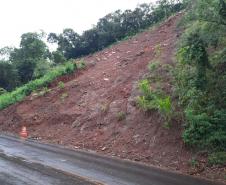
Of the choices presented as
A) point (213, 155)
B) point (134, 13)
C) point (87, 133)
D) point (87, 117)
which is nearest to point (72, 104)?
point (87, 117)

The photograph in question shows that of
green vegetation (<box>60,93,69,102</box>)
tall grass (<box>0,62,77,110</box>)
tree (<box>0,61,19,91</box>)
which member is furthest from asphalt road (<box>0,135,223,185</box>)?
tree (<box>0,61,19,91</box>)

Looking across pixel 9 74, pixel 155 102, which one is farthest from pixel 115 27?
pixel 155 102

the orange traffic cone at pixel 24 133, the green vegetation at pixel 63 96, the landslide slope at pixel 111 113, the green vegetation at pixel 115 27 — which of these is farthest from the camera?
the green vegetation at pixel 115 27

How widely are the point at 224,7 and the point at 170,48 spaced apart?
12503mm

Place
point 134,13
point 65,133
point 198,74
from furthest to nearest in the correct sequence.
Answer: point 134,13, point 65,133, point 198,74

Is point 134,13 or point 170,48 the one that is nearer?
point 170,48

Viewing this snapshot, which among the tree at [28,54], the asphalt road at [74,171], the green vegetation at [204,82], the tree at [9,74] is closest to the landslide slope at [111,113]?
the green vegetation at [204,82]

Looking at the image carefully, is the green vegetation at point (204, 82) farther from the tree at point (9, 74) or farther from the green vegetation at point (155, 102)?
the tree at point (9, 74)

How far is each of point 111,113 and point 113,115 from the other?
1.21 ft

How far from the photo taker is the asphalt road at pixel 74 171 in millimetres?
12406

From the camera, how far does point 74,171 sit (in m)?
13.9

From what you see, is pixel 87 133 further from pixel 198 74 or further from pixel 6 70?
pixel 6 70

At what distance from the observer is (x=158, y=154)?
674 inches

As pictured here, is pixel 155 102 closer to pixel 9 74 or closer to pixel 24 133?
pixel 24 133
